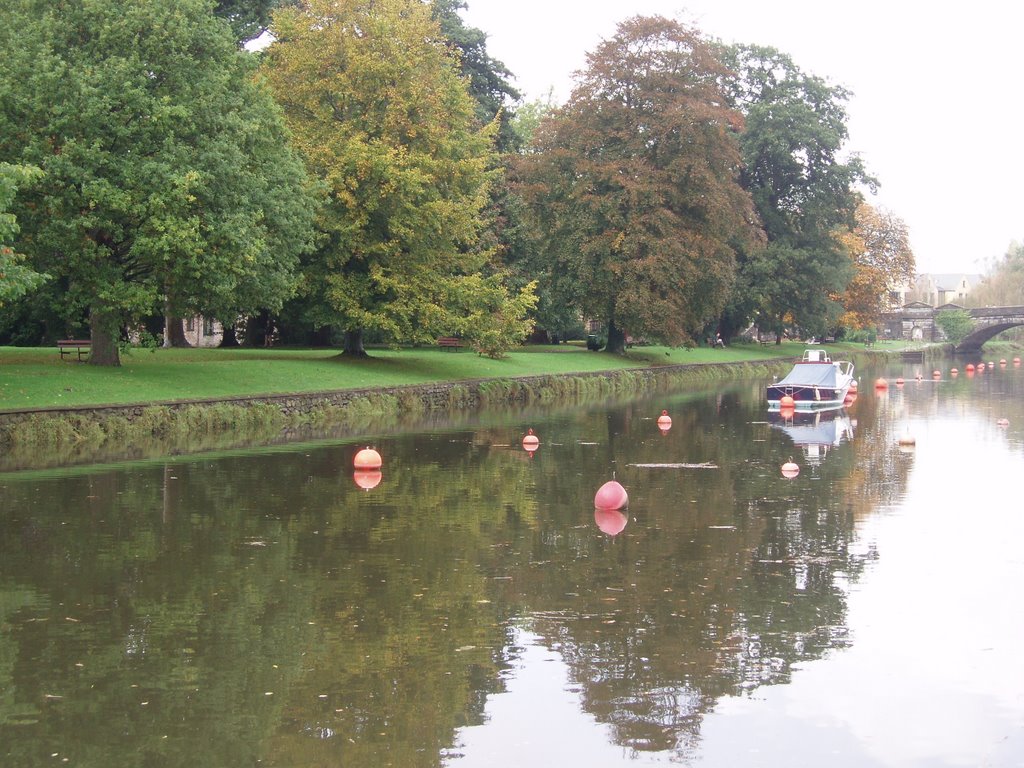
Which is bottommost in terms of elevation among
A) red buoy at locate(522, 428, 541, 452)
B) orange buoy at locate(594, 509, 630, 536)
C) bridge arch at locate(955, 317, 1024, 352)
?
orange buoy at locate(594, 509, 630, 536)

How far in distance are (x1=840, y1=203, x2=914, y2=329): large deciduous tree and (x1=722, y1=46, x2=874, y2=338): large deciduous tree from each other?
40.5 ft

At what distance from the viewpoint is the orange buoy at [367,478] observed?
2180cm

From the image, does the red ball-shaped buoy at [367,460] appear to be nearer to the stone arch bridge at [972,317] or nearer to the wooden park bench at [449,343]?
the wooden park bench at [449,343]

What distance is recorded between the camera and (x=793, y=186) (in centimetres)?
8219

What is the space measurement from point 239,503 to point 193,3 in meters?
21.6

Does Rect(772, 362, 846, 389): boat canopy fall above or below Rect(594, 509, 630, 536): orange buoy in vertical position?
above

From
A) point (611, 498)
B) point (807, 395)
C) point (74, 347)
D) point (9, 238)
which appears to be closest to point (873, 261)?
point (807, 395)

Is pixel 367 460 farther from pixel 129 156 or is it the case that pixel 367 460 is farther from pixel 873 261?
pixel 873 261

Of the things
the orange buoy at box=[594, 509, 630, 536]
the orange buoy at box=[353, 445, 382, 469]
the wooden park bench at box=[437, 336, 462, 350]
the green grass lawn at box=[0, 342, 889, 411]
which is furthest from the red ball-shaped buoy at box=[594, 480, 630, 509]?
the wooden park bench at box=[437, 336, 462, 350]

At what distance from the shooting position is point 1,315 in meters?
44.8

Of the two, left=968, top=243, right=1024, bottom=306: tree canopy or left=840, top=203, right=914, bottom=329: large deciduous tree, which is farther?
left=968, top=243, right=1024, bottom=306: tree canopy

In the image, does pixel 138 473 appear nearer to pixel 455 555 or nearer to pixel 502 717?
pixel 455 555

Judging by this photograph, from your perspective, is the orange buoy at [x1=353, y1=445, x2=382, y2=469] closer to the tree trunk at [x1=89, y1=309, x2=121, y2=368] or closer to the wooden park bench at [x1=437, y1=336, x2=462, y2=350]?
the tree trunk at [x1=89, y1=309, x2=121, y2=368]

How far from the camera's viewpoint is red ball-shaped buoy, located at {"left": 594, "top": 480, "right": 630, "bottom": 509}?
18.9 meters
